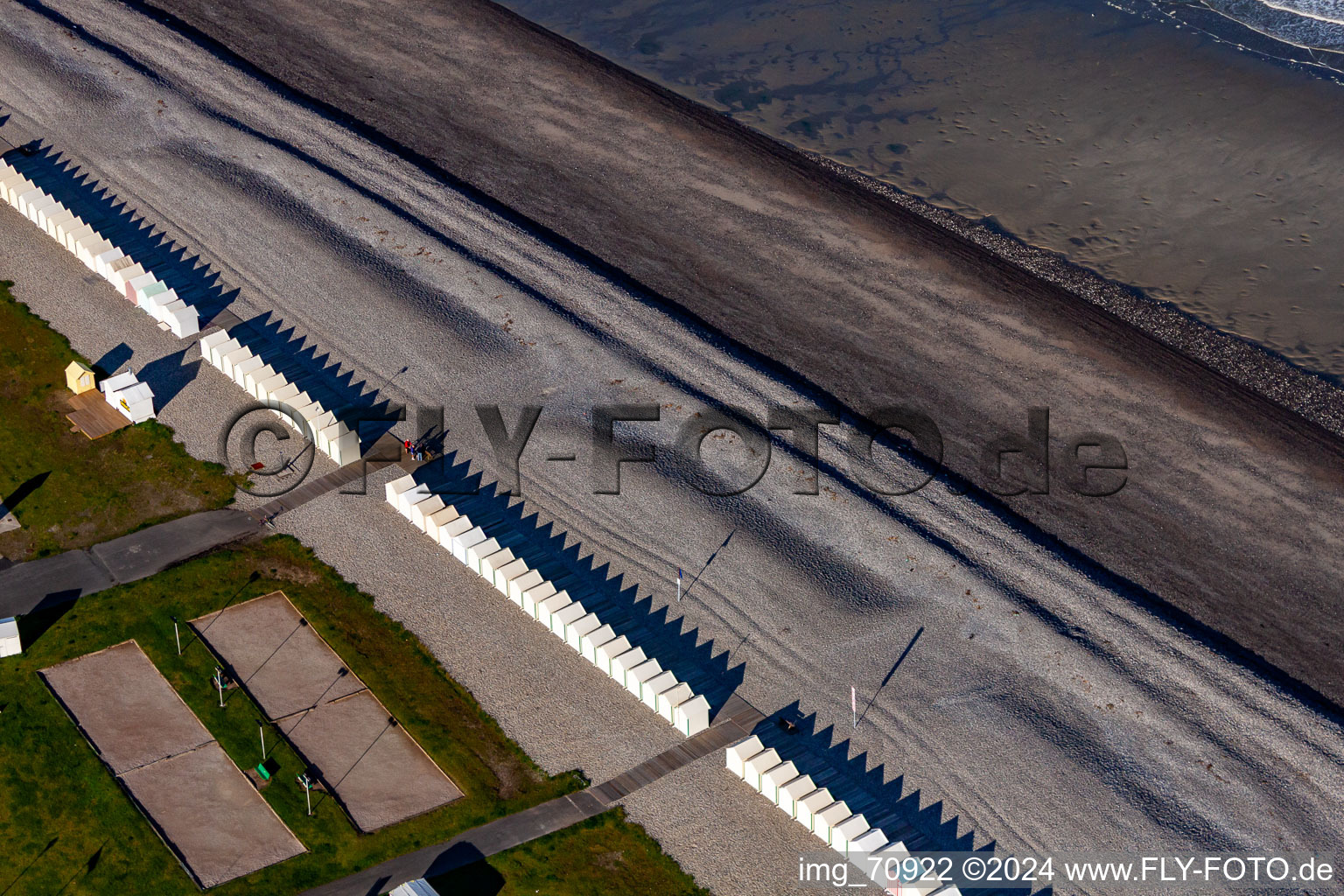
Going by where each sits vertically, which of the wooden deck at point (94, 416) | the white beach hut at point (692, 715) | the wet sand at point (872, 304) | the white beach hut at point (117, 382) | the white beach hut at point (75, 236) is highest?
the wet sand at point (872, 304)

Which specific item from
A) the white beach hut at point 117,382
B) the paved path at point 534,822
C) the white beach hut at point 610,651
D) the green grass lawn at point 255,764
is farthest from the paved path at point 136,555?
the paved path at point 534,822

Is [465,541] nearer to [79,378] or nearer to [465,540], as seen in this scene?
[465,540]

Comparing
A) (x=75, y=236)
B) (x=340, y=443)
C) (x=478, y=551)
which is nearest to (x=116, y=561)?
(x=340, y=443)

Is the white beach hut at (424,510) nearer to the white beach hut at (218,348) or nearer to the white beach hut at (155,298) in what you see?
the white beach hut at (218,348)

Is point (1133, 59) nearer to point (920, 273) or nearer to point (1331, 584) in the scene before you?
point (920, 273)

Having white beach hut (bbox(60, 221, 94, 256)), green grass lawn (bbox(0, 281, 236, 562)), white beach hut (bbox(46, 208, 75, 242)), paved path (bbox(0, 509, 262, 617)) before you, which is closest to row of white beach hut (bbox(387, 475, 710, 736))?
paved path (bbox(0, 509, 262, 617))
